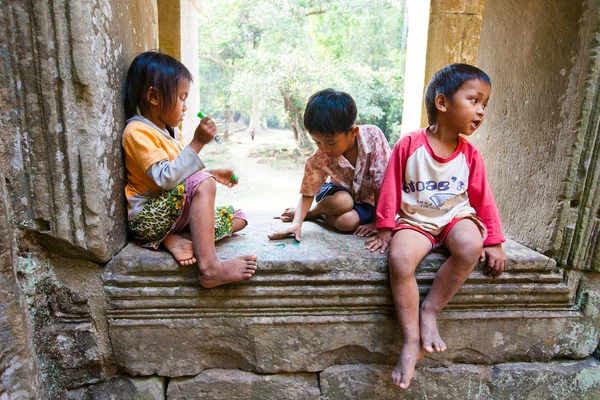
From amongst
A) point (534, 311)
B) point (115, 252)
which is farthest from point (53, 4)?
point (534, 311)

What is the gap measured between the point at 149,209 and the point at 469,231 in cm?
119

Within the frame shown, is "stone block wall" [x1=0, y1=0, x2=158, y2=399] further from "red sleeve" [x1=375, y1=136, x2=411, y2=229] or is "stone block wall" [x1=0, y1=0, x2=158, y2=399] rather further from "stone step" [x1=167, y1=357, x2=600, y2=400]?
"red sleeve" [x1=375, y1=136, x2=411, y2=229]

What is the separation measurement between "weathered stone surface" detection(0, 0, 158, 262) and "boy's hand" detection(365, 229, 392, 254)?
3.19ft

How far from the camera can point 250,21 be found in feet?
29.1

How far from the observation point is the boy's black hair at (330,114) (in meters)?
1.67

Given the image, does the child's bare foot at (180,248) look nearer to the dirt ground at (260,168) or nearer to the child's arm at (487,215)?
the child's arm at (487,215)

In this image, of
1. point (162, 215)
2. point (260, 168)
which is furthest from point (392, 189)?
point (260, 168)

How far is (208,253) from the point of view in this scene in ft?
4.61

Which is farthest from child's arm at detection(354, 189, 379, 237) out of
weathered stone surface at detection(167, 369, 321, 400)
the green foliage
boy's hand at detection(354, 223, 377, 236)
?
the green foliage

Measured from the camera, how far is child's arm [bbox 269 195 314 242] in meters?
1.68

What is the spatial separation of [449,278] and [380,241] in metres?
0.29

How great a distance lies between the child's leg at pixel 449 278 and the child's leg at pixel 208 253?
2.16ft

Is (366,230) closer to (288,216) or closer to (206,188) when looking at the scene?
(288,216)

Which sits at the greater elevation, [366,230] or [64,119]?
[64,119]
